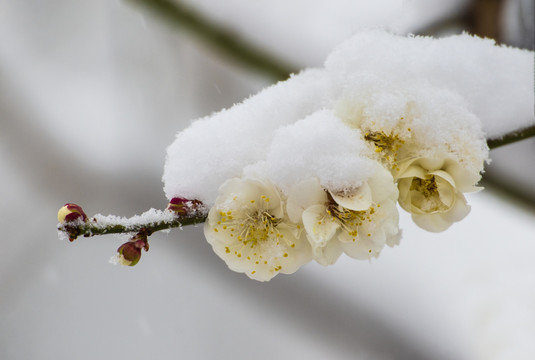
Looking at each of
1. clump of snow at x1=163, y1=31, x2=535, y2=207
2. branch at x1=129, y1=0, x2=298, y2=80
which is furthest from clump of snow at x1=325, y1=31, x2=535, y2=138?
branch at x1=129, y1=0, x2=298, y2=80

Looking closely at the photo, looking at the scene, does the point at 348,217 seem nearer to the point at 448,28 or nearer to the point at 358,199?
the point at 358,199

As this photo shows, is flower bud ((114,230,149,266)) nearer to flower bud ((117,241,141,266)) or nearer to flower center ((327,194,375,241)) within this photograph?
flower bud ((117,241,141,266))

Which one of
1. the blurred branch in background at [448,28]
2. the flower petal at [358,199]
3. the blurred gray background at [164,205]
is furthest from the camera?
the blurred gray background at [164,205]

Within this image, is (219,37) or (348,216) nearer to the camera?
(348,216)

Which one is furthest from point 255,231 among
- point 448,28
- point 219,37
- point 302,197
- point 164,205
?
point 164,205

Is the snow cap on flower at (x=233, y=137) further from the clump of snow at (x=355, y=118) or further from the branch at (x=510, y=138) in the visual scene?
the branch at (x=510, y=138)

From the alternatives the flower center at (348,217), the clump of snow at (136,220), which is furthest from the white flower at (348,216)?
the clump of snow at (136,220)
